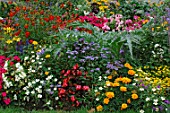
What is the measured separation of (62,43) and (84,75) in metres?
0.61

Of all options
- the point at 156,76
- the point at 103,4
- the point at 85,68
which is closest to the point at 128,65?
the point at 156,76

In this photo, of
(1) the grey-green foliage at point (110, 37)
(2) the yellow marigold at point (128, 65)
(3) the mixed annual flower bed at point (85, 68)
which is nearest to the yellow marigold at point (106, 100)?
(3) the mixed annual flower bed at point (85, 68)

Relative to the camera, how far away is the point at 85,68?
18.0 feet

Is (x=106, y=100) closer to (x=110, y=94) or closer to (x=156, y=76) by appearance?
(x=110, y=94)

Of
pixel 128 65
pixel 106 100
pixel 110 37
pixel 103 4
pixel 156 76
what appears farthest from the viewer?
pixel 103 4

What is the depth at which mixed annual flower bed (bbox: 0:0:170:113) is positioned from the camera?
5.10 m

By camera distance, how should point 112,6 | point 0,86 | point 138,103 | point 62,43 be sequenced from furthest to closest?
point 112,6, point 62,43, point 0,86, point 138,103

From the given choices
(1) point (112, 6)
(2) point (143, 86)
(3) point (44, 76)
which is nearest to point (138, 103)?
(2) point (143, 86)

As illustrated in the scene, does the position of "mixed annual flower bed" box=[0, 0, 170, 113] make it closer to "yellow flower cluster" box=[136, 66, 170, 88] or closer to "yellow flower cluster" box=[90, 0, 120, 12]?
"yellow flower cluster" box=[136, 66, 170, 88]

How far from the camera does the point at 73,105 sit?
5.17m

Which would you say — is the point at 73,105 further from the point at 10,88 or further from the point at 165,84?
the point at 165,84

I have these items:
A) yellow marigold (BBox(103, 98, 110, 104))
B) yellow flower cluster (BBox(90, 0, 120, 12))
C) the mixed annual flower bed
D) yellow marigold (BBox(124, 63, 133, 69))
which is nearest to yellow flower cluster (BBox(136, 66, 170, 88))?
the mixed annual flower bed

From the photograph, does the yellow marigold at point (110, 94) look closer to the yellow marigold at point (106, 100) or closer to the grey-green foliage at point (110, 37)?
the yellow marigold at point (106, 100)

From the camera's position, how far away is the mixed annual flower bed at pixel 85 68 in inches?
201
